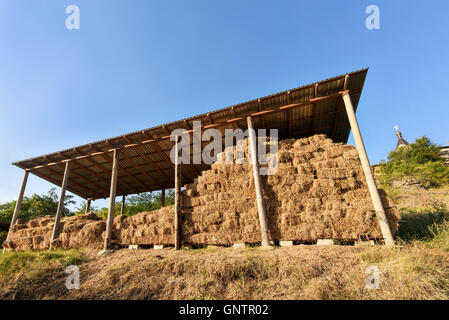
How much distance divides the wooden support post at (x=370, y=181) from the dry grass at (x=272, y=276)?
0.52 meters

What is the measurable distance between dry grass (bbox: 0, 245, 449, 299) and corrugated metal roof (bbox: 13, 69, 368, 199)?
5.57 meters

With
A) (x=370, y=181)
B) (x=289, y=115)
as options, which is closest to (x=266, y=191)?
(x=370, y=181)

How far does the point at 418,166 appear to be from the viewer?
58.5ft

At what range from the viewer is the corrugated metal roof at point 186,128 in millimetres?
8188

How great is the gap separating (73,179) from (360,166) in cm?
1677

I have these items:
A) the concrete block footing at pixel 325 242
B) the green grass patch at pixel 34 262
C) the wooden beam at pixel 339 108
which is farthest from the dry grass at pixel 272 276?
the wooden beam at pixel 339 108

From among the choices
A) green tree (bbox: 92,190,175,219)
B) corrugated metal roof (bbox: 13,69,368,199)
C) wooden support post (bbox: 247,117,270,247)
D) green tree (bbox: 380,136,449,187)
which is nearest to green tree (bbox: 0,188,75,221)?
green tree (bbox: 92,190,175,219)

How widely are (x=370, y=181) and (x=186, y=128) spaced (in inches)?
296

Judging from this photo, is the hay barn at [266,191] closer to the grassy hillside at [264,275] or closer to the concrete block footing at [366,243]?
the concrete block footing at [366,243]

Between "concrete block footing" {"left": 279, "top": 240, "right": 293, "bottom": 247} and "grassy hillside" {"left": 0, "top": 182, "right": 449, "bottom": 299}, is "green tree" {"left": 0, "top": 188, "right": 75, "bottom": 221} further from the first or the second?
"concrete block footing" {"left": 279, "top": 240, "right": 293, "bottom": 247}

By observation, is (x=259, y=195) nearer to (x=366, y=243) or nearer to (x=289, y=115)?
(x=366, y=243)

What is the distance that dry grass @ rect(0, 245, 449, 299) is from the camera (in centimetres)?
396
